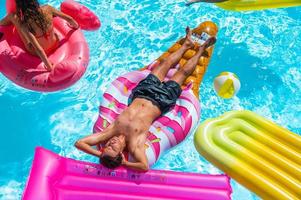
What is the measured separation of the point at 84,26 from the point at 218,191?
2.75 meters

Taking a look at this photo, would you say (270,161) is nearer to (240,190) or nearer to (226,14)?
(240,190)

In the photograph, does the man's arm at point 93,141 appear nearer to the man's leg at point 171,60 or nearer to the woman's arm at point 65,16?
the man's leg at point 171,60

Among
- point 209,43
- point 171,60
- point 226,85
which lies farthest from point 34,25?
point 226,85

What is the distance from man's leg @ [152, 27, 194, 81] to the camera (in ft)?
15.3

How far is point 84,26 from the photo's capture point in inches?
202

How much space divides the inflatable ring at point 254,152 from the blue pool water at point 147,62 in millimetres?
715

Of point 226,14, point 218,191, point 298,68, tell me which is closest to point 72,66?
point 218,191

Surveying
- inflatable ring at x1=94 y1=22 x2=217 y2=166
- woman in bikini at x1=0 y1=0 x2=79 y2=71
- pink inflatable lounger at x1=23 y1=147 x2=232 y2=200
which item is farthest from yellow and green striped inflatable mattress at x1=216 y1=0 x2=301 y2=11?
pink inflatable lounger at x1=23 y1=147 x2=232 y2=200

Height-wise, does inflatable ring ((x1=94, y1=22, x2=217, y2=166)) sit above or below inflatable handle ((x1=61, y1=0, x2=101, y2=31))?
below

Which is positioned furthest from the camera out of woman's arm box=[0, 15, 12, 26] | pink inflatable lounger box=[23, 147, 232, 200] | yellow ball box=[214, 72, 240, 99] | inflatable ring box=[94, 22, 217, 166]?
woman's arm box=[0, 15, 12, 26]

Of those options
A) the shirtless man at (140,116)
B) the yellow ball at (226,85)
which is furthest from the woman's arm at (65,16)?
the yellow ball at (226,85)

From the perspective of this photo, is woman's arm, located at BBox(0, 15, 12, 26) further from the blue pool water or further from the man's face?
the man's face

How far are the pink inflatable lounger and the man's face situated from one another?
6.8 inches

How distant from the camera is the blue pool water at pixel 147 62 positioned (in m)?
4.71
